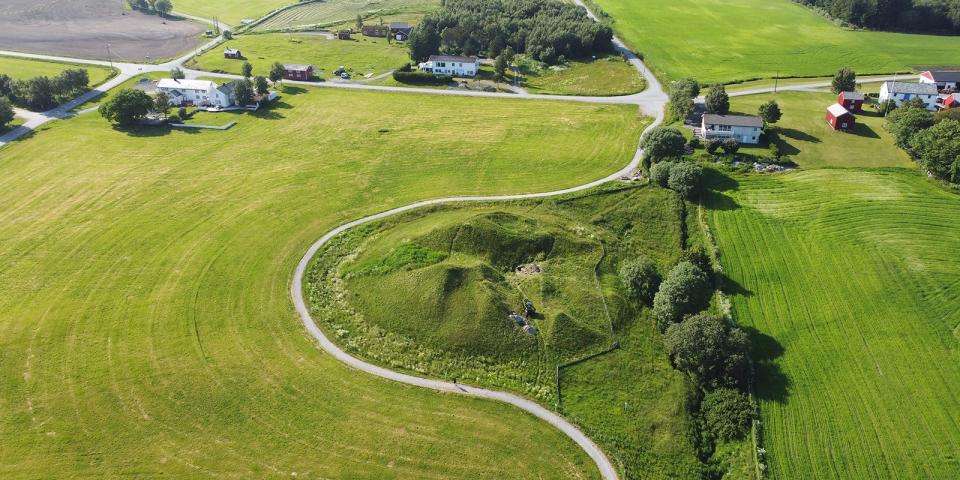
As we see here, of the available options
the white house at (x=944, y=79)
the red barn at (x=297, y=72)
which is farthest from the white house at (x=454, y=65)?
the white house at (x=944, y=79)

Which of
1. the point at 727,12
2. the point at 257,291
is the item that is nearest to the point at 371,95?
the point at 257,291

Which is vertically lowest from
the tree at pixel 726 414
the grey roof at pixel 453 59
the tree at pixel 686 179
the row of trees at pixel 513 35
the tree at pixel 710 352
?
the tree at pixel 726 414

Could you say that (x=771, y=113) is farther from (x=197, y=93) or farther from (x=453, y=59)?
(x=197, y=93)

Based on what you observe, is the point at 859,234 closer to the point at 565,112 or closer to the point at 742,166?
the point at 742,166

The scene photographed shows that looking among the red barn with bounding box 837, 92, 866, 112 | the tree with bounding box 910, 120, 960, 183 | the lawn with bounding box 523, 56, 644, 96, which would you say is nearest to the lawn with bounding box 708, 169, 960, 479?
the tree with bounding box 910, 120, 960, 183

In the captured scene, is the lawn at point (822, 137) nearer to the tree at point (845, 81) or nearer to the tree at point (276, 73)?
the tree at point (845, 81)

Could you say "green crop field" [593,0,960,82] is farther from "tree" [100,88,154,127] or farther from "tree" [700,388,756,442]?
"tree" [100,88,154,127]

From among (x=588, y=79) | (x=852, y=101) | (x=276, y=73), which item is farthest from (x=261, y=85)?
(x=852, y=101)
